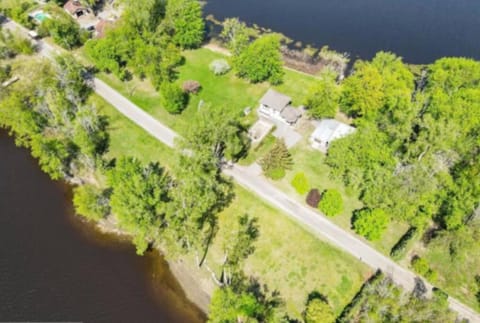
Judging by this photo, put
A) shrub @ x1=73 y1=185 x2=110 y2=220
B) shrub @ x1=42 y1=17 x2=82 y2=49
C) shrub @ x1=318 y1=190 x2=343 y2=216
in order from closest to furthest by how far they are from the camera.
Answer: shrub @ x1=318 y1=190 x2=343 y2=216, shrub @ x1=73 y1=185 x2=110 y2=220, shrub @ x1=42 y1=17 x2=82 y2=49

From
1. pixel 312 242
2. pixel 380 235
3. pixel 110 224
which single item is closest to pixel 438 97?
pixel 380 235

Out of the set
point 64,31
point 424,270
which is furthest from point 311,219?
point 64,31

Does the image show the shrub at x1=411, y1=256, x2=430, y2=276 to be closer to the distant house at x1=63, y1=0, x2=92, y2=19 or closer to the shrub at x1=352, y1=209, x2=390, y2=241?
the shrub at x1=352, y1=209, x2=390, y2=241

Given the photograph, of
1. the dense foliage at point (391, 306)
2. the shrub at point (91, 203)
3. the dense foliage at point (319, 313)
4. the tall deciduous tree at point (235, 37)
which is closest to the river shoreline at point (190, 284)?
the shrub at point (91, 203)

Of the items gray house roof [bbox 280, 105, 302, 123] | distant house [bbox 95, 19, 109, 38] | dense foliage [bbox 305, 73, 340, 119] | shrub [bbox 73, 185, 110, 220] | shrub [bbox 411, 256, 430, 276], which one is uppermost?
dense foliage [bbox 305, 73, 340, 119]

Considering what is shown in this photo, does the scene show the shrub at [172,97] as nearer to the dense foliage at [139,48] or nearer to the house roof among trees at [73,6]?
the dense foliage at [139,48]

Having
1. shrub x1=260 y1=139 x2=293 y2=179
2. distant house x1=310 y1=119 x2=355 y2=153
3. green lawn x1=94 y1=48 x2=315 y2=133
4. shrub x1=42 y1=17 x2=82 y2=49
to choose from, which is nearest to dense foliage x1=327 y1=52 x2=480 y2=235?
distant house x1=310 y1=119 x2=355 y2=153
